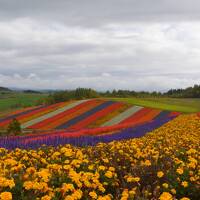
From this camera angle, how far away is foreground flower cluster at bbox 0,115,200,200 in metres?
5.78

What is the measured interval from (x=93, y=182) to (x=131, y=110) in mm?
44898

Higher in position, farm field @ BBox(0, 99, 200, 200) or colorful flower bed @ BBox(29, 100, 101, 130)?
farm field @ BBox(0, 99, 200, 200)

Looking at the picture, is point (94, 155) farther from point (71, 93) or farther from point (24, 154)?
point (71, 93)

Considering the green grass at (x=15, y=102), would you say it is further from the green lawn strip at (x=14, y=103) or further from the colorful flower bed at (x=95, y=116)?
the colorful flower bed at (x=95, y=116)

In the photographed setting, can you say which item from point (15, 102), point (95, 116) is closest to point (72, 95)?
point (15, 102)

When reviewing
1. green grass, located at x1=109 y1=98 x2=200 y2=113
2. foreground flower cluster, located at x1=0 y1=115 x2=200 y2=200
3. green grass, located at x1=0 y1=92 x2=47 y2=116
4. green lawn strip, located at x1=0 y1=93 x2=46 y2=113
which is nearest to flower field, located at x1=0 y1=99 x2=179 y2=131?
green grass, located at x1=109 y1=98 x2=200 y2=113

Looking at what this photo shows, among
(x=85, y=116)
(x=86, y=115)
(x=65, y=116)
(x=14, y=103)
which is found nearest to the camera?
(x=85, y=116)

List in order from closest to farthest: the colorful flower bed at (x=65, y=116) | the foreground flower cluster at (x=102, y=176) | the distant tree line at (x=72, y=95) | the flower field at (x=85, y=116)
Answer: the foreground flower cluster at (x=102, y=176)
the flower field at (x=85, y=116)
the colorful flower bed at (x=65, y=116)
the distant tree line at (x=72, y=95)

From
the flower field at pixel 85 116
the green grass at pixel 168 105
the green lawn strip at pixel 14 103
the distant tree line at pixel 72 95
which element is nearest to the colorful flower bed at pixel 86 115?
the flower field at pixel 85 116

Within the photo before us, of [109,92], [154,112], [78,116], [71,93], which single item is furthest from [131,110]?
[109,92]

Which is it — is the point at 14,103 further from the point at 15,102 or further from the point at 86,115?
the point at 86,115

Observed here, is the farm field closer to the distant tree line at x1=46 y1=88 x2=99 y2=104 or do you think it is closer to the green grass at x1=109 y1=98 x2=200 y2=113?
the green grass at x1=109 y1=98 x2=200 y2=113

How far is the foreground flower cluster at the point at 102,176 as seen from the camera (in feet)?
19.0

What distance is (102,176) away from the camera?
25.7 feet
